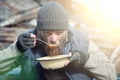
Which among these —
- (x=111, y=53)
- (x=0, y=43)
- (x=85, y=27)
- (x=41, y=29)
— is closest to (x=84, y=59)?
(x=41, y=29)

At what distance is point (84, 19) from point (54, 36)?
4326 mm

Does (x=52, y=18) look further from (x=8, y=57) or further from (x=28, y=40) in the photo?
(x=8, y=57)

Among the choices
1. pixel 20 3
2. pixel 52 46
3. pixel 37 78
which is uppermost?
pixel 20 3

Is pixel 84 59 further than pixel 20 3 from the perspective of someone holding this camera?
No

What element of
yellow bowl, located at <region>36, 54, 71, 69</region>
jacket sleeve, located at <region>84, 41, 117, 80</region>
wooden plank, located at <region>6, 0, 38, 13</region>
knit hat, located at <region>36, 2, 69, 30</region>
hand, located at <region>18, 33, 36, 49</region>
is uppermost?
wooden plank, located at <region>6, 0, 38, 13</region>

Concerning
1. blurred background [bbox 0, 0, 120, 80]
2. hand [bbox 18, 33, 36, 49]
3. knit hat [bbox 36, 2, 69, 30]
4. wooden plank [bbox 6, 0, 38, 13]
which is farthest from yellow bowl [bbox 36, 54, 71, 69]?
wooden plank [bbox 6, 0, 38, 13]

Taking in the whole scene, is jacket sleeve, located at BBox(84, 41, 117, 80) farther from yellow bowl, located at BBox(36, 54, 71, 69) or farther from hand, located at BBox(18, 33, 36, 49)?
hand, located at BBox(18, 33, 36, 49)

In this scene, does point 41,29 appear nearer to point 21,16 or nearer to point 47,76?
point 47,76

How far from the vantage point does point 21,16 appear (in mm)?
7508

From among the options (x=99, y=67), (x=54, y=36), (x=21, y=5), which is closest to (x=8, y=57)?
(x=54, y=36)

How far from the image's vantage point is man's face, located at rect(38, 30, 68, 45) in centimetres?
338

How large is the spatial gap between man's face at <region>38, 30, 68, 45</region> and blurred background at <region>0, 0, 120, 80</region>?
2.16 m

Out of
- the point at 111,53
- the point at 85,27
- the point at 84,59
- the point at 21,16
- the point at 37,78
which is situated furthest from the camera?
the point at 21,16

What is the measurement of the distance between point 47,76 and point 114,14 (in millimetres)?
4804
